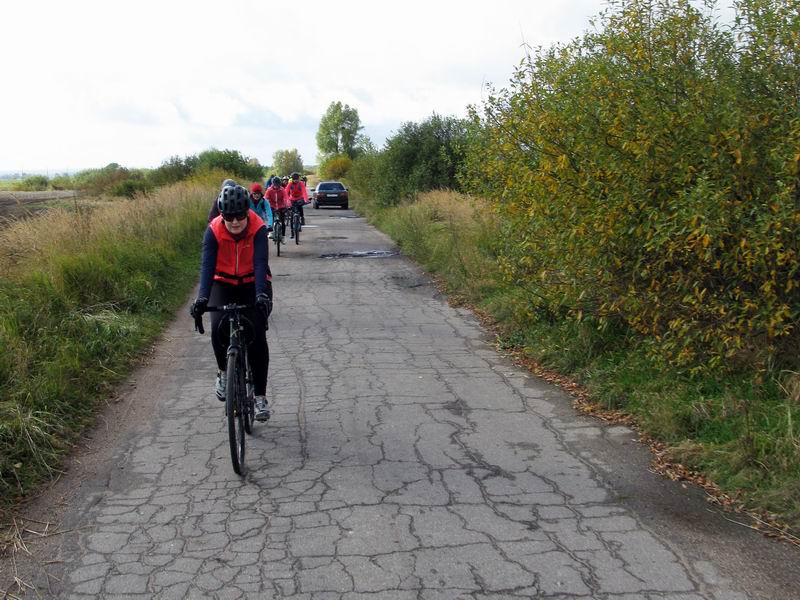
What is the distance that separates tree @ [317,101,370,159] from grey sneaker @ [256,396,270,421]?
118 m

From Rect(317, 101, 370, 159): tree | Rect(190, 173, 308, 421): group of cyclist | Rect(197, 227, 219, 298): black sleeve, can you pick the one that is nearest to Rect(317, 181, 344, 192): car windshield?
Rect(190, 173, 308, 421): group of cyclist

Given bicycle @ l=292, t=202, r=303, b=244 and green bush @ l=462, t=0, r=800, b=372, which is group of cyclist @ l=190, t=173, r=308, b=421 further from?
bicycle @ l=292, t=202, r=303, b=244

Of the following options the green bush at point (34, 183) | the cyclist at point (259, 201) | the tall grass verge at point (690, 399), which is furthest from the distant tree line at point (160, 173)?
the tall grass verge at point (690, 399)

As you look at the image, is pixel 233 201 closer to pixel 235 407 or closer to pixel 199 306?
pixel 199 306

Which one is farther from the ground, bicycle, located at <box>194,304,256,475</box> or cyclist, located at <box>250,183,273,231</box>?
cyclist, located at <box>250,183,273,231</box>

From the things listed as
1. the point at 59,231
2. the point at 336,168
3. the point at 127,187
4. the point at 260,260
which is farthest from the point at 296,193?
the point at 336,168

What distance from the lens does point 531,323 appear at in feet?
31.8

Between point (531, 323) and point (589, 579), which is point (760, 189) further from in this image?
point (531, 323)

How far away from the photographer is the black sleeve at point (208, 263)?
18.5ft

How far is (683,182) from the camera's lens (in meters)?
5.95

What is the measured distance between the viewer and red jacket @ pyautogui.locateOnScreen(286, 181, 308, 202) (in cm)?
2167

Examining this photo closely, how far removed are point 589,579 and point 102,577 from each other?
239 centimetres

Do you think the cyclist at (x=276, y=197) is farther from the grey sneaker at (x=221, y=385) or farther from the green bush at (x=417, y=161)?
the grey sneaker at (x=221, y=385)

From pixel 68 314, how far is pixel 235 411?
15.2 feet
